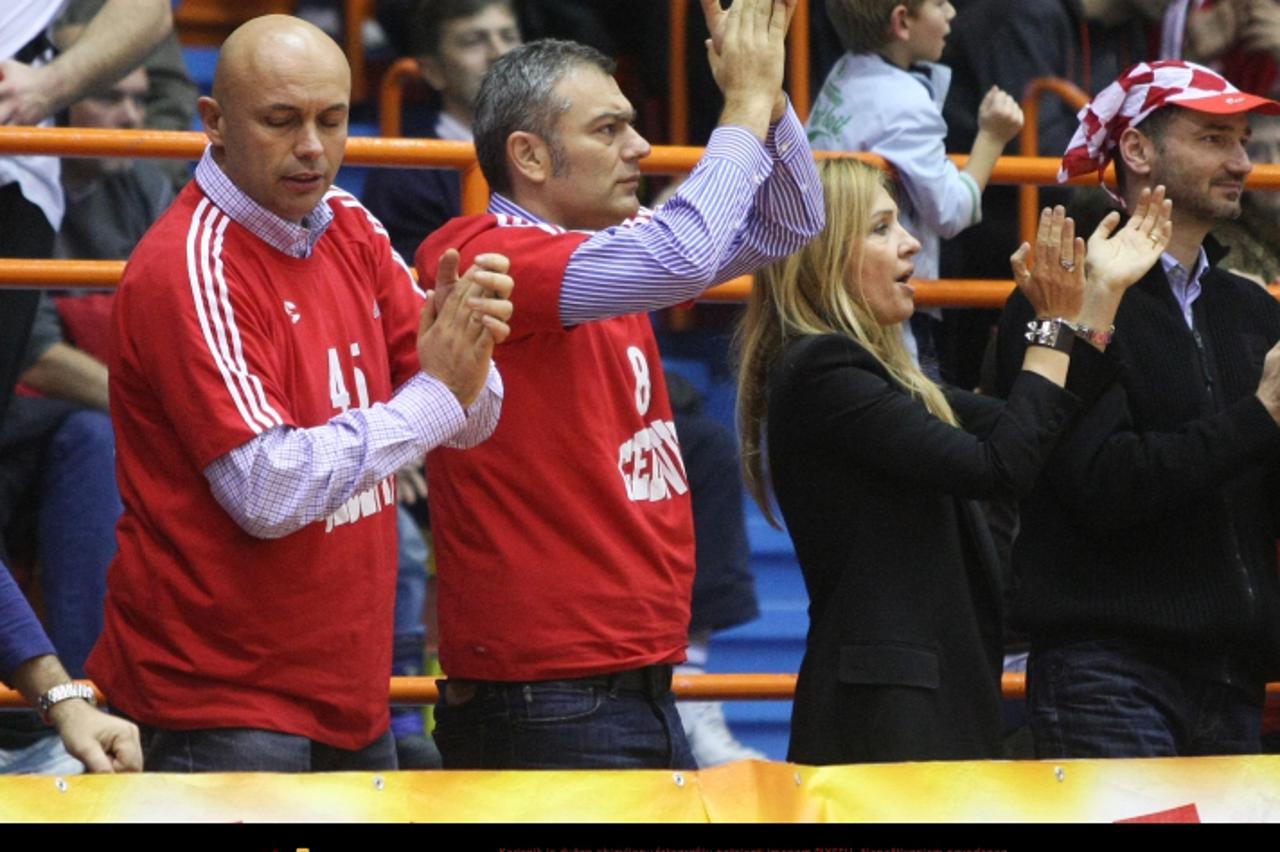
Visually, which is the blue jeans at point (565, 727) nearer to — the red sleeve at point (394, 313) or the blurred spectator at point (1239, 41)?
the red sleeve at point (394, 313)

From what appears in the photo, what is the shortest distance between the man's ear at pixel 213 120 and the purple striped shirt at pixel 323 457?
0.46ft

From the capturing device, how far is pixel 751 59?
418 centimetres

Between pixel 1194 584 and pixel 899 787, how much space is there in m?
1.21

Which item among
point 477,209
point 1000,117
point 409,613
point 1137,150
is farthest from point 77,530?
point 1137,150

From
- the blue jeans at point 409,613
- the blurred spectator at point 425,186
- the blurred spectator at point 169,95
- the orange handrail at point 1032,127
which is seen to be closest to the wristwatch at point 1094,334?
the orange handrail at point 1032,127

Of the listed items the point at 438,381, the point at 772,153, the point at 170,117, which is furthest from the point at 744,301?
the point at 170,117

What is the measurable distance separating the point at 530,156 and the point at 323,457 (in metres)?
0.94

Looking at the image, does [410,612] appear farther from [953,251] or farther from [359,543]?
[359,543]

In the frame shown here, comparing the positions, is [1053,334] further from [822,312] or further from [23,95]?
[23,95]

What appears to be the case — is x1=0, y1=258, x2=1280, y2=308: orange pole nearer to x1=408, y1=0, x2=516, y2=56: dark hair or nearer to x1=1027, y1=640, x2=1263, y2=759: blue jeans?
x1=1027, y1=640, x2=1263, y2=759: blue jeans

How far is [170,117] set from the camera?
6.70 m

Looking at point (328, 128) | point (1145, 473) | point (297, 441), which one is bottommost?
point (1145, 473)

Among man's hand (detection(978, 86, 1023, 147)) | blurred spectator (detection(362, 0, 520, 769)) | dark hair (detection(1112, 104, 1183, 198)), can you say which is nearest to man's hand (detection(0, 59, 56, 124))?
blurred spectator (detection(362, 0, 520, 769))

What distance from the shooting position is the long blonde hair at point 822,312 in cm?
443
